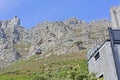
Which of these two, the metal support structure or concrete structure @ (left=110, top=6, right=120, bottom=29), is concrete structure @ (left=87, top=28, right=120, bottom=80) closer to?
the metal support structure

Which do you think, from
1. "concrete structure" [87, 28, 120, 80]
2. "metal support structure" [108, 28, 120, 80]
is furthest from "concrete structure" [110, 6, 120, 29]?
"metal support structure" [108, 28, 120, 80]

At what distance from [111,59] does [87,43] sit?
497 feet

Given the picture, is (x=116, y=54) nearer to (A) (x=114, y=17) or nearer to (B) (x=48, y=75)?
(B) (x=48, y=75)

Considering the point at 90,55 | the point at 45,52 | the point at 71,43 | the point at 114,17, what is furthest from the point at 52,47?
the point at 90,55

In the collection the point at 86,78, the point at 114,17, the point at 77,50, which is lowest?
the point at 86,78

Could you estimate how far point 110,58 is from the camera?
3428 centimetres

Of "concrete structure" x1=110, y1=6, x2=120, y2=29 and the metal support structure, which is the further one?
"concrete structure" x1=110, y1=6, x2=120, y2=29

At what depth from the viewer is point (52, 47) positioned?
19650 cm

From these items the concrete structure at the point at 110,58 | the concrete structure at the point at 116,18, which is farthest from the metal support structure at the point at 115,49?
the concrete structure at the point at 116,18

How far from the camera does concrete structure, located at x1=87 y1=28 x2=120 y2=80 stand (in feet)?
111

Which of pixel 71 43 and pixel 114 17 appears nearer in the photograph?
pixel 114 17

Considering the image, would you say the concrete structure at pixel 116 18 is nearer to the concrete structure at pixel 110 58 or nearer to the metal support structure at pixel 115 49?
the concrete structure at pixel 110 58

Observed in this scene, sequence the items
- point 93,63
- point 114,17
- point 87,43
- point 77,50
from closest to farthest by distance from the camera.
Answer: point 93,63 → point 114,17 → point 77,50 → point 87,43

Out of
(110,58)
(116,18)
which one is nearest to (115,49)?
(110,58)
